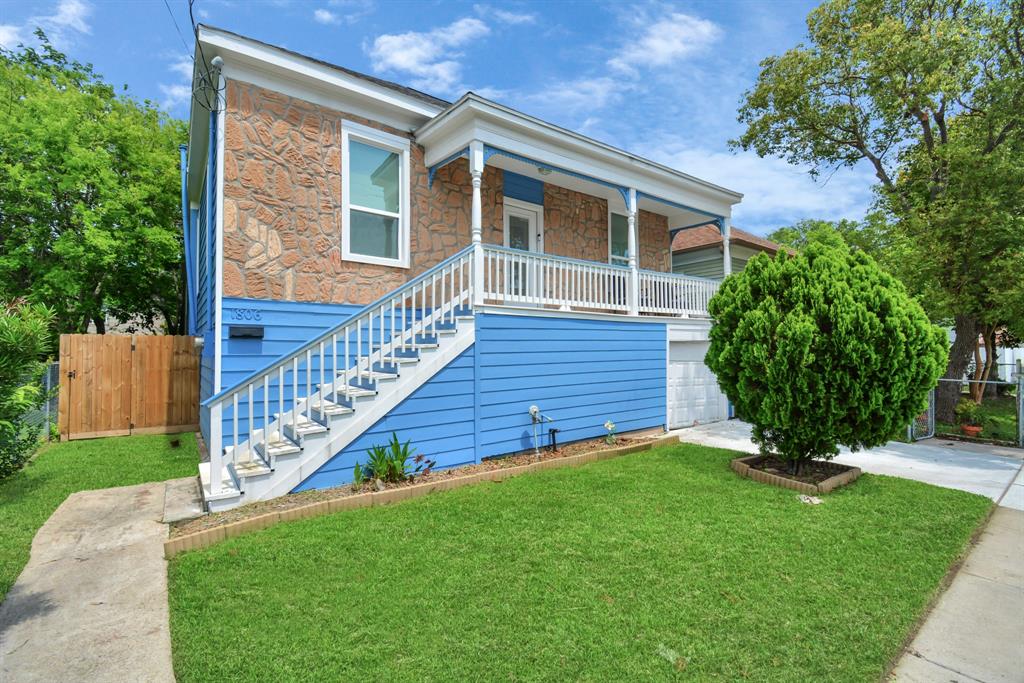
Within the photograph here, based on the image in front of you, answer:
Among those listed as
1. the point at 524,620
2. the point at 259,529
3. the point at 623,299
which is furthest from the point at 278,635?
the point at 623,299

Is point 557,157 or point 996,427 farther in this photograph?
point 996,427

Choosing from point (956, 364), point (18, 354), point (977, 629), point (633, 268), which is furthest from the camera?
point (956, 364)

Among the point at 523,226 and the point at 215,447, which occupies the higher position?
the point at 523,226

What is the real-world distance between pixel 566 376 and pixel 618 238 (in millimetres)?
4852

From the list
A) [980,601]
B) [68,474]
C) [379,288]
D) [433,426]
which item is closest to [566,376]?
[433,426]

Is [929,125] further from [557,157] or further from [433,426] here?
[433,426]

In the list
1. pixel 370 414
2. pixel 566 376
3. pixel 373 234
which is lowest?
pixel 370 414

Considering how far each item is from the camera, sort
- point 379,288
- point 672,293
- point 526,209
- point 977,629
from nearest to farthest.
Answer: point 977,629
point 379,288
point 526,209
point 672,293

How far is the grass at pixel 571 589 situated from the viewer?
2227mm

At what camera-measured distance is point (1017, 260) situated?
24.2ft

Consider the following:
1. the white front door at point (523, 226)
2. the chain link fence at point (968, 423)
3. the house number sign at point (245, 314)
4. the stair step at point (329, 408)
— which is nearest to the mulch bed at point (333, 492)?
the stair step at point (329, 408)

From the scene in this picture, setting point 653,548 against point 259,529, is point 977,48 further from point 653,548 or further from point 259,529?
point 259,529

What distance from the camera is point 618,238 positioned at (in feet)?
34.5

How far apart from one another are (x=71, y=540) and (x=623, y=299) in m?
7.42
